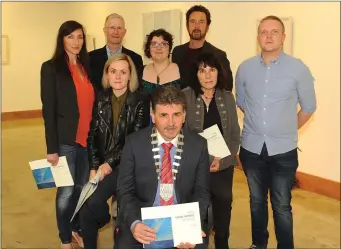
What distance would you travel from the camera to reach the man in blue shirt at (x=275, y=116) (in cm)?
302

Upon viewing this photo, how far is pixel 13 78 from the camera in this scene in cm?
1096

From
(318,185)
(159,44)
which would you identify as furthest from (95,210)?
(318,185)

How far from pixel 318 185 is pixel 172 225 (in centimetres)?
334

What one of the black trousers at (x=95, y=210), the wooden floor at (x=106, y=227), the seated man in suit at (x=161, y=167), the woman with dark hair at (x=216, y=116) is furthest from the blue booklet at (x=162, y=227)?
the wooden floor at (x=106, y=227)

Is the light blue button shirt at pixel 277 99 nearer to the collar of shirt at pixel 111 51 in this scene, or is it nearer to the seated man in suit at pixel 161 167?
the seated man in suit at pixel 161 167

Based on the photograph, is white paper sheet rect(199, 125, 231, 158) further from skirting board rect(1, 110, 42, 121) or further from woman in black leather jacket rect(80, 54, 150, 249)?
skirting board rect(1, 110, 42, 121)

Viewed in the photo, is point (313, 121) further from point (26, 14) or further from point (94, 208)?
point (26, 14)

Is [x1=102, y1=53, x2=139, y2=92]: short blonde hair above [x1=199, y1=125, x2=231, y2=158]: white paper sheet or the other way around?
above

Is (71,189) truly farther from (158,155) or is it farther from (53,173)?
(158,155)

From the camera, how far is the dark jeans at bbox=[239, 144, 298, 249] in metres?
3.10

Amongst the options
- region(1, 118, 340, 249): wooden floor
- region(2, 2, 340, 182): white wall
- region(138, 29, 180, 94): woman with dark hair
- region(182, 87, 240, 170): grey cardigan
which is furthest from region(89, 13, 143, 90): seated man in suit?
region(2, 2, 340, 182): white wall

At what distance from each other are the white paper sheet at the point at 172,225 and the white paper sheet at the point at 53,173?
122 cm

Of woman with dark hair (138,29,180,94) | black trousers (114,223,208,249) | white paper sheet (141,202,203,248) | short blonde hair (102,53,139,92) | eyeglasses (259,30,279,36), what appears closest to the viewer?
white paper sheet (141,202,203,248)

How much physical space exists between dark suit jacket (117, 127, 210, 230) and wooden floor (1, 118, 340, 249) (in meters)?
1.36
